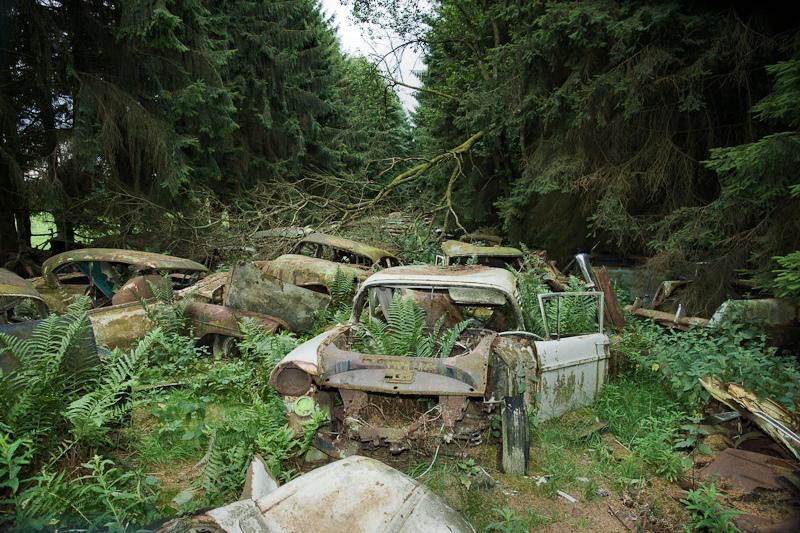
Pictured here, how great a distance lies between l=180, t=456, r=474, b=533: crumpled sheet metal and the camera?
1878mm

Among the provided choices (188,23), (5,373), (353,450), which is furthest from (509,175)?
→ (5,373)

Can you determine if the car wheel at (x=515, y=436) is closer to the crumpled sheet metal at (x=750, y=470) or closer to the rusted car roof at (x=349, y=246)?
the crumpled sheet metal at (x=750, y=470)

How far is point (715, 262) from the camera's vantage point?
6492 mm

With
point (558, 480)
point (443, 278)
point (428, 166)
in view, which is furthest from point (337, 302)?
point (428, 166)

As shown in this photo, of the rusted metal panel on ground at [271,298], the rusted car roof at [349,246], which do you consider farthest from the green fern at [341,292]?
the rusted car roof at [349,246]

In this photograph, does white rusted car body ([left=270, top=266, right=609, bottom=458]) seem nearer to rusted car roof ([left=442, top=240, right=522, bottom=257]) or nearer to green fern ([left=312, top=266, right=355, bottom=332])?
green fern ([left=312, top=266, right=355, bottom=332])

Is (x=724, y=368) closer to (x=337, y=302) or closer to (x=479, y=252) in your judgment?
(x=479, y=252)

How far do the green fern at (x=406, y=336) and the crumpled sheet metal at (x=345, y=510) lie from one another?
→ 1556 mm

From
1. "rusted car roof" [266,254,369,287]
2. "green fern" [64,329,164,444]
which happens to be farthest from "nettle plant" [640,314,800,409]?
"green fern" [64,329,164,444]

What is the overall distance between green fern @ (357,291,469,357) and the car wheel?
0.61m

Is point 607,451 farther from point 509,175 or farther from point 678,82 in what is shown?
point 509,175

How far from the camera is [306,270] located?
24.7ft

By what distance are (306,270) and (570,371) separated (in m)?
4.64

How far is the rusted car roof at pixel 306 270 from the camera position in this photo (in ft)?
23.7
